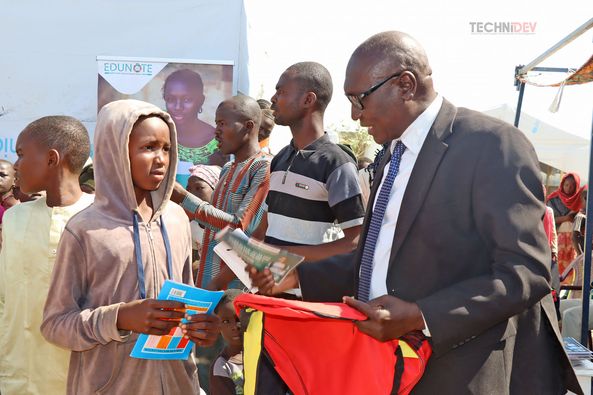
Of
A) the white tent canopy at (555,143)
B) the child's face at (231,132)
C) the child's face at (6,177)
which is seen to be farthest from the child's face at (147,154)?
the white tent canopy at (555,143)

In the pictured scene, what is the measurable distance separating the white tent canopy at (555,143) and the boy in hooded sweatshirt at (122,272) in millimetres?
8937

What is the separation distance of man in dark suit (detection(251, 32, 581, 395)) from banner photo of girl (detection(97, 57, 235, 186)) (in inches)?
185

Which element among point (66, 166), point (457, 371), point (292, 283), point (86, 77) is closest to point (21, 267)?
point (66, 166)

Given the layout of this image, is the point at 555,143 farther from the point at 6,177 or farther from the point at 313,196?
the point at 313,196

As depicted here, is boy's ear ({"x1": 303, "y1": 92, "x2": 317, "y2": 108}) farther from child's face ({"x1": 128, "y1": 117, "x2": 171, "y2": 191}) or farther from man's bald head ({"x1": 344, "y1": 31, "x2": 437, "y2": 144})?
man's bald head ({"x1": 344, "y1": 31, "x2": 437, "y2": 144})

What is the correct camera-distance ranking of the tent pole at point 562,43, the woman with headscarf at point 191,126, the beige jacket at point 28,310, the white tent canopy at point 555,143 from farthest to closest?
the white tent canopy at point 555,143 → the woman with headscarf at point 191,126 → the tent pole at point 562,43 → the beige jacket at point 28,310

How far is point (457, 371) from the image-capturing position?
7.55 ft

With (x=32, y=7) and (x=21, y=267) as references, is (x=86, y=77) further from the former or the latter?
(x=21, y=267)

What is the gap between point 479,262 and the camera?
7.66ft

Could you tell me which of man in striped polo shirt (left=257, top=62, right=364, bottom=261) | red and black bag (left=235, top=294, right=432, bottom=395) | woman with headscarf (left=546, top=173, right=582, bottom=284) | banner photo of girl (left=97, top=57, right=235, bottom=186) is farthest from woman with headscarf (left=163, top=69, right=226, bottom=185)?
woman with headscarf (left=546, top=173, right=582, bottom=284)

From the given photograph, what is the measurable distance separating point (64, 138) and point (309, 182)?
1.36 m

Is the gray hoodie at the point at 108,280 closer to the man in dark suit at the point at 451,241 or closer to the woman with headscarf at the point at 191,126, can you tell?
the man in dark suit at the point at 451,241

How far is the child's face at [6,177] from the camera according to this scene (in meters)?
6.90

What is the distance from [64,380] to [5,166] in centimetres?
407
